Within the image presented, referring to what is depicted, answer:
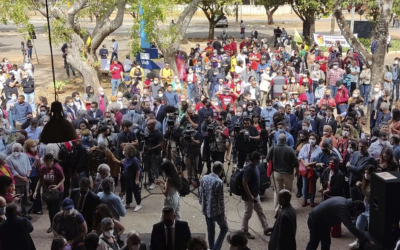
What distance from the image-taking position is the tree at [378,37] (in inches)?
631

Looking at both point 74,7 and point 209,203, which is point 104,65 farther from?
point 209,203

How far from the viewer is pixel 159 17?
19188mm

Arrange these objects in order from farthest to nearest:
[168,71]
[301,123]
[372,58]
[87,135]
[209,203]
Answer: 1. [168,71]
2. [372,58]
3. [301,123]
4. [87,135]
5. [209,203]

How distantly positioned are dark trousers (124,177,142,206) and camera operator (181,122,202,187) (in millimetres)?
1428

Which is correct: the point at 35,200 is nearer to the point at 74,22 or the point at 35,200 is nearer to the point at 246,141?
the point at 246,141

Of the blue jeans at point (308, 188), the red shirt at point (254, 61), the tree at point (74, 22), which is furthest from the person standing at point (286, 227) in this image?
the red shirt at point (254, 61)

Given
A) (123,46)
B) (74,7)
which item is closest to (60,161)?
(74,7)

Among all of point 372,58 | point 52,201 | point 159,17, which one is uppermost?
point 159,17

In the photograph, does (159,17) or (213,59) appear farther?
(213,59)

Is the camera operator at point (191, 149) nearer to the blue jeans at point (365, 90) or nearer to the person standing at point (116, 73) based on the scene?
the person standing at point (116, 73)

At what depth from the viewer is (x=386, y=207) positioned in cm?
671

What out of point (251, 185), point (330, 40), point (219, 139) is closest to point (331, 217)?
point (251, 185)

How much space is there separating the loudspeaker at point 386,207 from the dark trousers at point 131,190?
4693 millimetres

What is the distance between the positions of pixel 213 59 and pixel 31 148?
37.8 ft
